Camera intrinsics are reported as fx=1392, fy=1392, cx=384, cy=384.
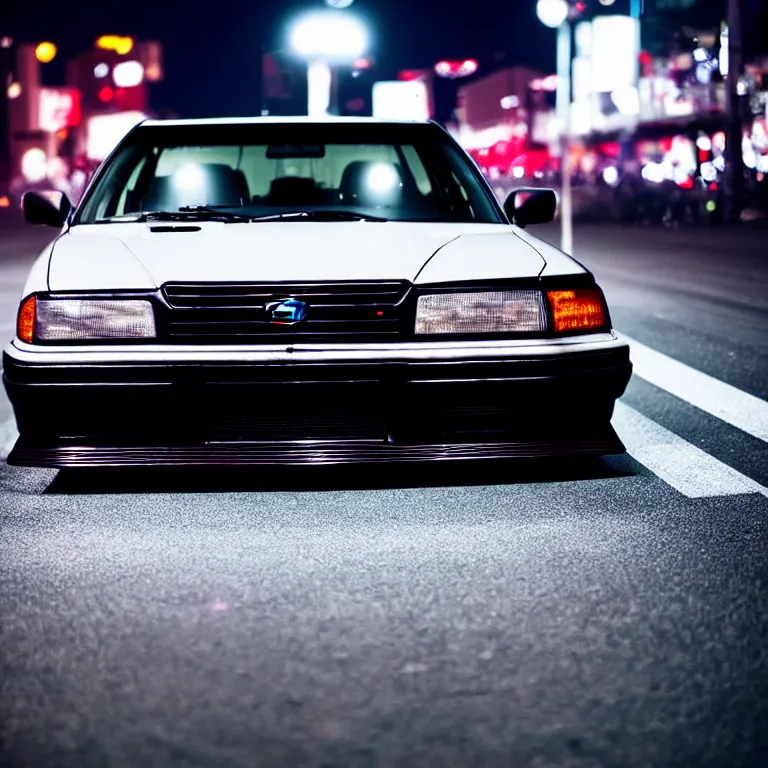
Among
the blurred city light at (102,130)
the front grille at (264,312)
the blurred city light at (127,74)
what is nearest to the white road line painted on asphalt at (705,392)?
the front grille at (264,312)

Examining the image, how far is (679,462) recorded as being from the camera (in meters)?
6.05

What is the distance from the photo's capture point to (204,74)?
8488 centimetres

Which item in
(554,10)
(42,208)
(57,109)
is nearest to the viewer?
(42,208)

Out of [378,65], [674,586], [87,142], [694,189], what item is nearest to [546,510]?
[674,586]

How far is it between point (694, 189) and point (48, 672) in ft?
110

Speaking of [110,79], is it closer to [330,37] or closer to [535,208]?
[330,37]

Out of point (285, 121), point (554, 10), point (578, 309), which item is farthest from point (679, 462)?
point (554, 10)

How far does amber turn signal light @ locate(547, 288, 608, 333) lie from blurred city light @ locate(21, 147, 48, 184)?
101 meters

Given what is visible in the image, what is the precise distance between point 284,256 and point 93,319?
0.71 meters

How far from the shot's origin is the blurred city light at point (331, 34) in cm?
9281

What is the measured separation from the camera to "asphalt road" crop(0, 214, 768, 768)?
3000 mm

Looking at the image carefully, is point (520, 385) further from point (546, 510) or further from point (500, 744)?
point (500, 744)

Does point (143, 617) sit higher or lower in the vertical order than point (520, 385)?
lower

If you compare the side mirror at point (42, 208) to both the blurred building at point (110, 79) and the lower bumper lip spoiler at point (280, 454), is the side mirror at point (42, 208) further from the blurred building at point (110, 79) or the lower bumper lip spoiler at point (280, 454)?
the blurred building at point (110, 79)
